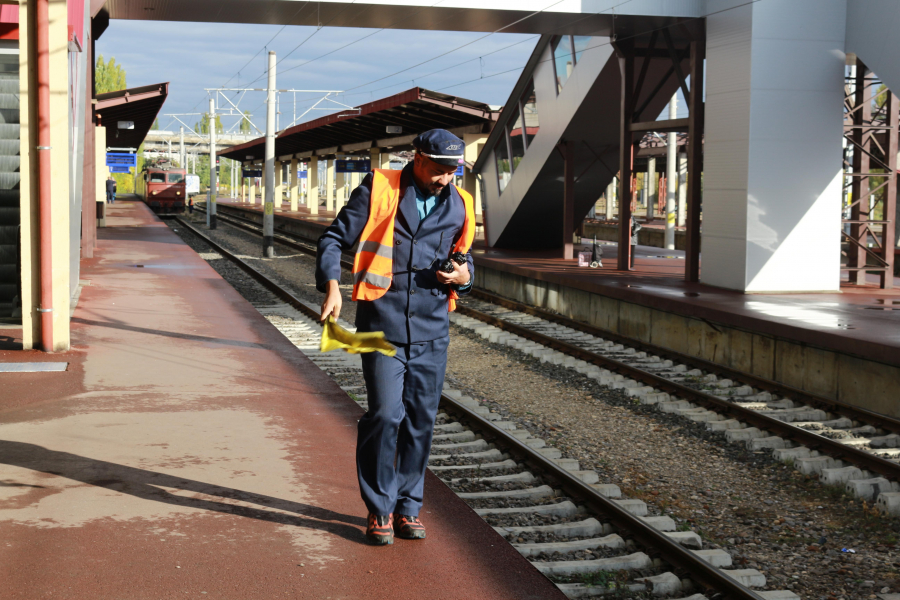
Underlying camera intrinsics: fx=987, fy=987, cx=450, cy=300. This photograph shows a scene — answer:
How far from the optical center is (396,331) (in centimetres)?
400

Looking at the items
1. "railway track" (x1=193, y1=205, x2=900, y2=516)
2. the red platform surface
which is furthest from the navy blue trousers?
the red platform surface

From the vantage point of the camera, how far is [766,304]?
12164 mm

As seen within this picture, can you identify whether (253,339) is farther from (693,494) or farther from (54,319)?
(693,494)

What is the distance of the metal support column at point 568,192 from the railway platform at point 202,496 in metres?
10.9

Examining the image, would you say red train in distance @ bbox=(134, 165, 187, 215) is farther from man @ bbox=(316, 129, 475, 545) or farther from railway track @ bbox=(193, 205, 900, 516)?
man @ bbox=(316, 129, 475, 545)

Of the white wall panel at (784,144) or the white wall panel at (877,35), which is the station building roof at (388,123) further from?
the white wall panel at (877,35)

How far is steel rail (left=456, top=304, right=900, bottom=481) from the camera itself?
6.61 m

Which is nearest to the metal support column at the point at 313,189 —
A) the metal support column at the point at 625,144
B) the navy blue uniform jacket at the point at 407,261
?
the metal support column at the point at 625,144

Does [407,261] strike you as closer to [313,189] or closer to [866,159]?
[866,159]

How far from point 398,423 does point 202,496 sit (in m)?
1.25

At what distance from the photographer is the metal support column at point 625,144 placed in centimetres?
1614

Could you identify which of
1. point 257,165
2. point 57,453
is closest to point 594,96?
point 57,453

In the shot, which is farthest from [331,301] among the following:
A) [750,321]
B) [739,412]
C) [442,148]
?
[750,321]

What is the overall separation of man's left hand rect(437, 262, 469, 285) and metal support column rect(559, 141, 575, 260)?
15149 millimetres
